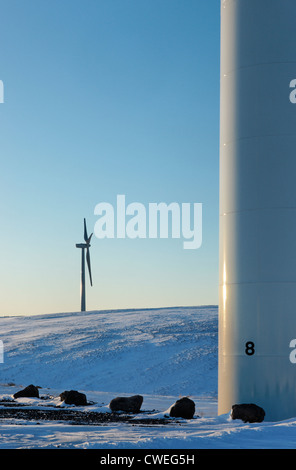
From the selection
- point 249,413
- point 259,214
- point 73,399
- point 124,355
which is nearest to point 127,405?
point 73,399

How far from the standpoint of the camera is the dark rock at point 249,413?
16484mm

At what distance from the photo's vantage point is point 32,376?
35.1m

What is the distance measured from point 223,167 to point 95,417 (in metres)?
7.40

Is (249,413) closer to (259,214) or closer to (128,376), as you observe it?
(259,214)

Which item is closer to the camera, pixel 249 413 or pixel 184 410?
pixel 249 413

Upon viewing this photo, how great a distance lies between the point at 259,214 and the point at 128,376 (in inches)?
659

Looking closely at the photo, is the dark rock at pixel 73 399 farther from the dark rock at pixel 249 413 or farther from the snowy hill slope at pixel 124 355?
the snowy hill slope at pixel 124 355

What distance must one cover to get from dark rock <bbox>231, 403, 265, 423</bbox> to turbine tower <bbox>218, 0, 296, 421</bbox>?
14.2 inches

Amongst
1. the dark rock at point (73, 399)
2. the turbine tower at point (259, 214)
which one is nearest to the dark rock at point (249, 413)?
the turbine tower at point (259, 214)

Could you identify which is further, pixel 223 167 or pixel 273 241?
pixel 223 167

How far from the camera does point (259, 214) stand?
57.4 ft

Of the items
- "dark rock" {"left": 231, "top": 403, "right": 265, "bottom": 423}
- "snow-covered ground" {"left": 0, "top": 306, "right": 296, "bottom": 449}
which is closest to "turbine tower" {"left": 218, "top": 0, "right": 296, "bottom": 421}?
"dark rock" {"left": 231, "top": 403, "right": 265, "bottom": 423}
